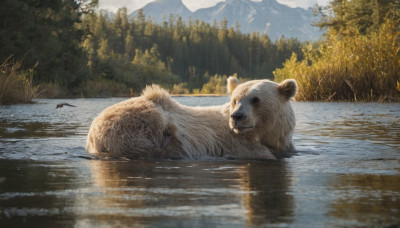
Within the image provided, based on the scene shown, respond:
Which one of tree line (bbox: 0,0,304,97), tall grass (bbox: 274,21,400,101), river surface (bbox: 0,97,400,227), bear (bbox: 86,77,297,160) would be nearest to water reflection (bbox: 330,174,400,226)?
river surface (bbox: 0,97,400,227)

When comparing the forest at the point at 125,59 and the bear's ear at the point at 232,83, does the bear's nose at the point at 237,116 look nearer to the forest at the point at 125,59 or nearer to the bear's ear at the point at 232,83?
the bear's ear at the point at 232,83

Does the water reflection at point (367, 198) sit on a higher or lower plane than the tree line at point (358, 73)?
lower

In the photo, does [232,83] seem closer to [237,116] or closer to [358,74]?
[237,116]

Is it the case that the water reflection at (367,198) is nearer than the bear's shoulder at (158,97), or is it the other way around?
the water reflection at (367,198)

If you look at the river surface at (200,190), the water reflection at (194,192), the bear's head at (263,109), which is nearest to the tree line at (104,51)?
the bear's head at (263,109)

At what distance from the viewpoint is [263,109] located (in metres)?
6.58

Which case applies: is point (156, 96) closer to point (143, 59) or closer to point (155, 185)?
point (155, 185)

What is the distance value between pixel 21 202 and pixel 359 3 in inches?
1568

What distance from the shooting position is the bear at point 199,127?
6133 mm

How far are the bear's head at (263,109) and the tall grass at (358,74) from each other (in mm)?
14415

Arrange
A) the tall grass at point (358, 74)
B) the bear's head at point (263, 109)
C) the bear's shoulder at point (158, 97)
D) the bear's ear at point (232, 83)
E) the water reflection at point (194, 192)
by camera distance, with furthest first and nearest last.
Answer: the tall grass at point (358, 74)
the bear's ear at point (232, 83)
the bear's shoulder at point (158, 97)
the bear's head at point (263, 109)
the water reflection at point (194, 192)

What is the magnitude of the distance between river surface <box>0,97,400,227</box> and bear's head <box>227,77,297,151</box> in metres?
0.51

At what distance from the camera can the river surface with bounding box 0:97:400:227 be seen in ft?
9.05

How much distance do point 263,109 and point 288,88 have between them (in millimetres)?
481
